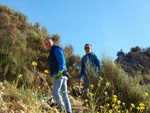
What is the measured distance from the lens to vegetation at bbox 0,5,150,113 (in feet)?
12.0

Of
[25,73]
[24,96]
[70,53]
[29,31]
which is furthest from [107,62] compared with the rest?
[29,31]

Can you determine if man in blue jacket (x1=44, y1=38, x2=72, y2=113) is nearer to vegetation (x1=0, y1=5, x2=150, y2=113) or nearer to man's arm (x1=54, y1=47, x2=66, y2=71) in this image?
man's arm (x1=54, y1=47, x2=66, y2=71)

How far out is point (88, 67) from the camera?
458 centimetres

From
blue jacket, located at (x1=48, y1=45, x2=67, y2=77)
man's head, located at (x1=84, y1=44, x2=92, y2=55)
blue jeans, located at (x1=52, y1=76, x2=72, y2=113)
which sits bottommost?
blue jeans, located at (x1=52, y1=76, x2=72, y2=113)

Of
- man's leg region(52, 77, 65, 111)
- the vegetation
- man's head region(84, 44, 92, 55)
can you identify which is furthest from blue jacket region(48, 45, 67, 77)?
man's head region(84, 44, 92, 55)

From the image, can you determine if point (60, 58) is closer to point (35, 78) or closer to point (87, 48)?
point (87, 48)

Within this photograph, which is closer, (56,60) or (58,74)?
(58,74)

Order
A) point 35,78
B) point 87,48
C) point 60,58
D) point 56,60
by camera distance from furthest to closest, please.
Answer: point 35,78
point 87,48
point 56,60
point 60,58

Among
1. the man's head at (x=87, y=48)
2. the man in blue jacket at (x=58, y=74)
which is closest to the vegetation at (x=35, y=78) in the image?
the man in blue jacket at (x=58, y=74)

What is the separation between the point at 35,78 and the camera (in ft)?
22.0

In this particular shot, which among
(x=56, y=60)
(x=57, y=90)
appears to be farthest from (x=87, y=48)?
(x=57, y=90)

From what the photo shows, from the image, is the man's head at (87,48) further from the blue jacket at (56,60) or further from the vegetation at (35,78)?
the blue jacket at (56,60)

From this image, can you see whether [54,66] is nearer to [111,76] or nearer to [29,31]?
[111,76]

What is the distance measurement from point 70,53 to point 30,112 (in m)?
7.17
